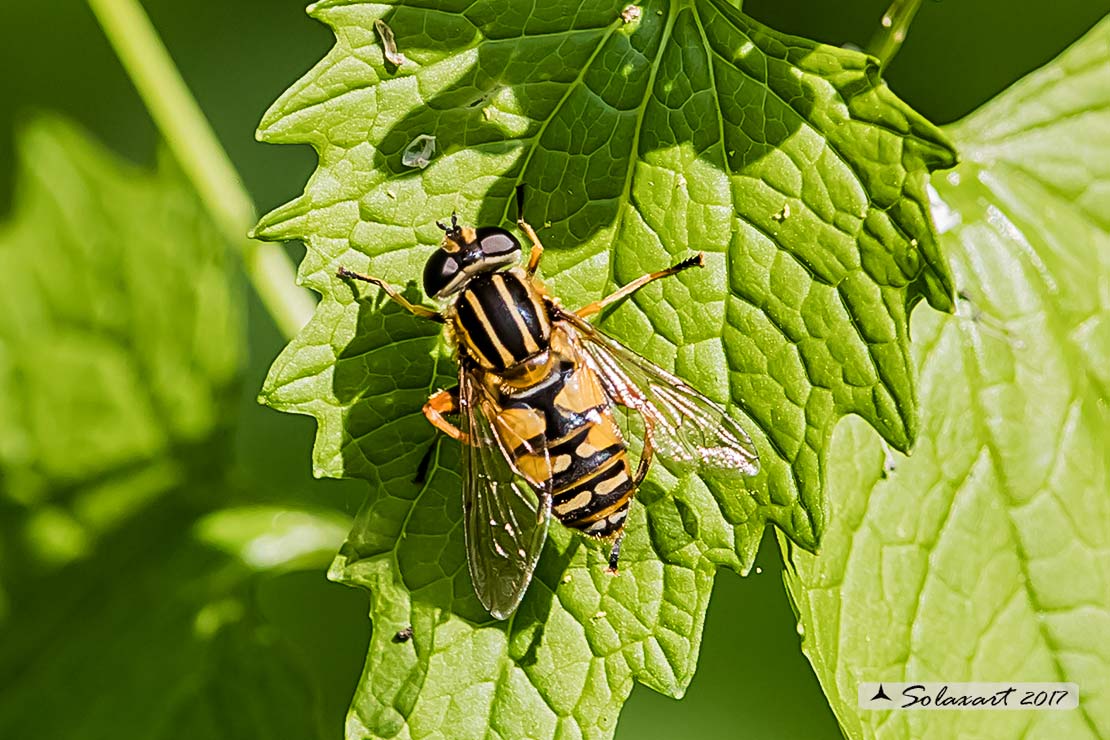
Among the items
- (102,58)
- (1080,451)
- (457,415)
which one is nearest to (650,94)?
(457,415)

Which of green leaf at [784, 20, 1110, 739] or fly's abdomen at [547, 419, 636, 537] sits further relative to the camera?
green leaf at [784, 20, 1110, 739]

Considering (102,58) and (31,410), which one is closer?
(31,410)

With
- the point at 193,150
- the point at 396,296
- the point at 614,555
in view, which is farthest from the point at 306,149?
the point at 614,555

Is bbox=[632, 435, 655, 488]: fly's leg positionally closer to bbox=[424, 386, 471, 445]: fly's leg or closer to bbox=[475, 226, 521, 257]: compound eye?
bbox=[424, 386, 471, 445]: fly's leg

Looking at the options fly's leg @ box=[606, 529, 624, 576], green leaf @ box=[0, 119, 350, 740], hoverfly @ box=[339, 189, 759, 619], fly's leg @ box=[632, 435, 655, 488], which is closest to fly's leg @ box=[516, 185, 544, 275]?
hoverfly @ box=[339, 189, 759, 619]

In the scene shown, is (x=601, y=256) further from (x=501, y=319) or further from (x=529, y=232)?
(x=501, y=319)

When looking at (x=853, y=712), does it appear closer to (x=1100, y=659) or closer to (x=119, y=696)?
(x=1100, y=659)
